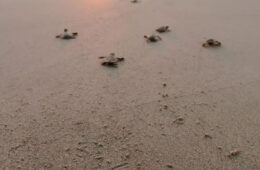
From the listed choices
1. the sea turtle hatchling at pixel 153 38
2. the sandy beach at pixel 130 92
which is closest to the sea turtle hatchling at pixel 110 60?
the sandy beach at pixel 130 92

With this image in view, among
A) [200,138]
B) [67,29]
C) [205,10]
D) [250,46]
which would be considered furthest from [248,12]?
[200,138]

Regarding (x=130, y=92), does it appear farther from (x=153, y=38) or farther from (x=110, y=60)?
(x=153, y=38)

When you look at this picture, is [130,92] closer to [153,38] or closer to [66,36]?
[153,38]

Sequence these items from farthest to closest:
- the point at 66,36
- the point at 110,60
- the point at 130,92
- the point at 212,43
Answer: the point at 66,36 < the point at 212,43 < the point at 110,60 < the point at 130,92

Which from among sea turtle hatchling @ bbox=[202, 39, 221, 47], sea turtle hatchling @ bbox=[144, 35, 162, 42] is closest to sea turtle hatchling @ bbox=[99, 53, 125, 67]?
sea turtle hatchling @ bbox=[144, 35, 162, 42]

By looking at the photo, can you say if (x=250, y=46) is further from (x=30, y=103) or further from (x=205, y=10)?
(x=30, y=103)

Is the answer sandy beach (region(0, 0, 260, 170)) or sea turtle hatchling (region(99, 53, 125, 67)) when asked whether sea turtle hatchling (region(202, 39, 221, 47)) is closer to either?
sandy beach (region(0, 0, 260, 170))

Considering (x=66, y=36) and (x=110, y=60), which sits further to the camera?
(x=66, y=36)

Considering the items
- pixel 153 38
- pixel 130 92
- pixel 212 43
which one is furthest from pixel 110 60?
pixel 212 43

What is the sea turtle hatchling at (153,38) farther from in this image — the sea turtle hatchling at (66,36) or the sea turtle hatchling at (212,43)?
the sea turtle hatchling at (66,36)

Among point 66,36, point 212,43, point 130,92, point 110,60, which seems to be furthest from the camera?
point 66,36
